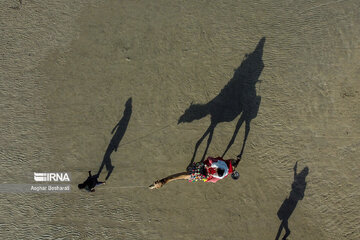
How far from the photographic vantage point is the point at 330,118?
5871mm

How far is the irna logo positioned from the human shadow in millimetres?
5958

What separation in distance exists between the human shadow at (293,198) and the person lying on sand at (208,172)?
5.14ft

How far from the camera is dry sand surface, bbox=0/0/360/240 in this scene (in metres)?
5.83

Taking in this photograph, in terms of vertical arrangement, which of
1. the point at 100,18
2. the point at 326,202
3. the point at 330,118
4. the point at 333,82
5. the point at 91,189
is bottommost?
the point at 326,202

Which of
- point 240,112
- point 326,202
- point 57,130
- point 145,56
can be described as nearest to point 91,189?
point 57,130

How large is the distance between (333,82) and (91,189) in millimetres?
7210

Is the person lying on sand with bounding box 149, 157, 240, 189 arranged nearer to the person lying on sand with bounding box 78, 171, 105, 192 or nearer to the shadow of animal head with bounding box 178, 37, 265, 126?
the shadow of animal head with bounding box 178, 37, 265, 126

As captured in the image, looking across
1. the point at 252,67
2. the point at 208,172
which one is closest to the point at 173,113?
the point at 208,172

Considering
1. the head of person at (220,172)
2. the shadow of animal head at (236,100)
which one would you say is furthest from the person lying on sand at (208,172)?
the shadow of animal head at (236,100)

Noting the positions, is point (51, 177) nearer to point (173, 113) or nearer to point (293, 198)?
point (173, 113)

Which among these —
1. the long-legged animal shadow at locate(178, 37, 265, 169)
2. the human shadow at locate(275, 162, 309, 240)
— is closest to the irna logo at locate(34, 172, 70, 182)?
the long-legged animal shadow at locate(178, 37, 265, 169)

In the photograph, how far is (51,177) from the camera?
6016 mm

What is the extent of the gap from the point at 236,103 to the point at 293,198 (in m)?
2.99

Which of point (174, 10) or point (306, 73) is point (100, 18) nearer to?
→ point (174, 10)
